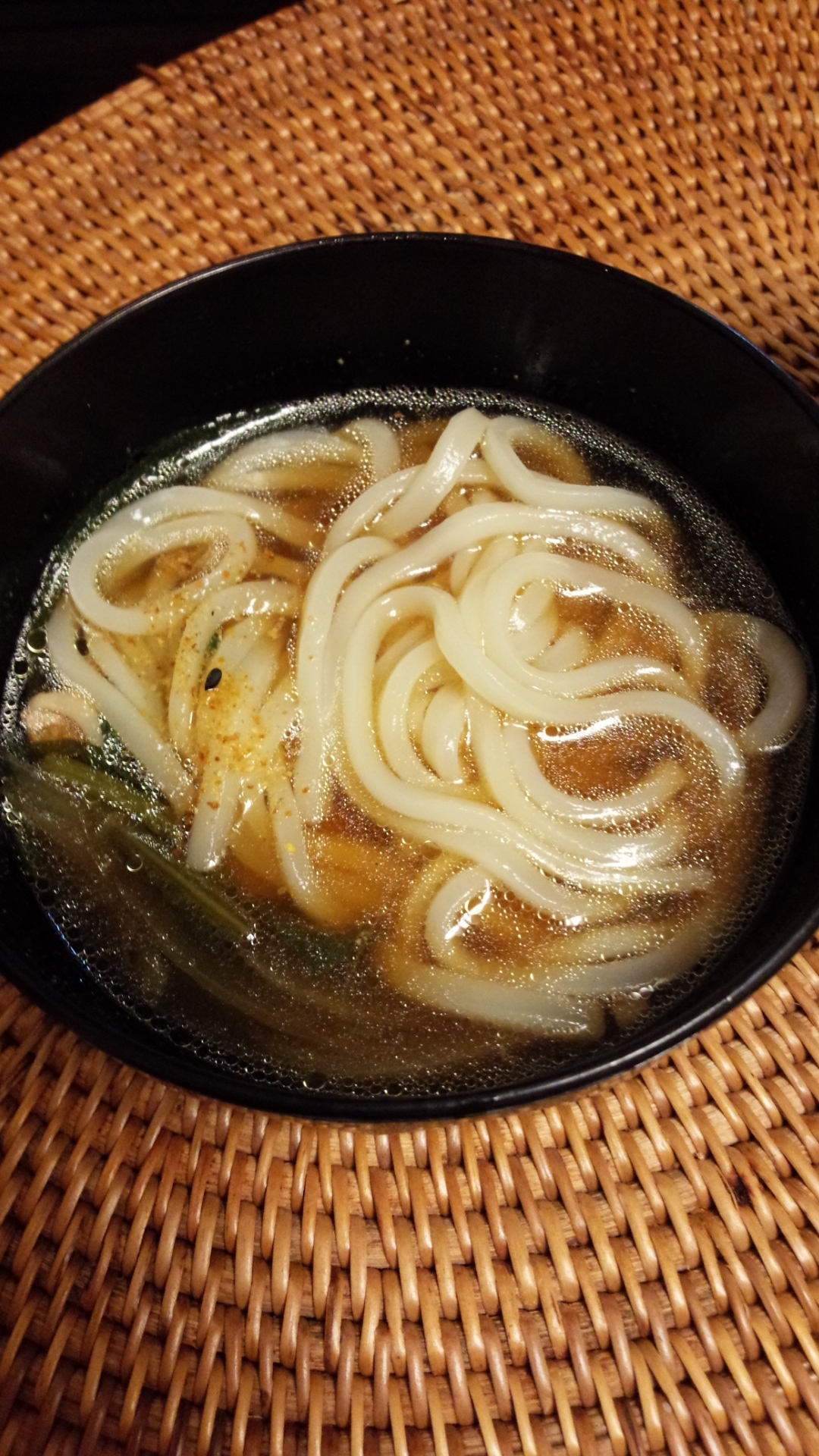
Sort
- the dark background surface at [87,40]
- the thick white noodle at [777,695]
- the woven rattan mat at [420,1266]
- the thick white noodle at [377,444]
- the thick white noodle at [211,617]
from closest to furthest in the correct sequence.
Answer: the woven rattan mat at [420,1266] < the thick white noodle at [777,695] < the thick white noodle at [211,617] < the thick white noodle at [377,444] < the dark background surface at [87,40]

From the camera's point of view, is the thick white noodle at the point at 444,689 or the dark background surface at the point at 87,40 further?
the dark background surface at the point at 87,40

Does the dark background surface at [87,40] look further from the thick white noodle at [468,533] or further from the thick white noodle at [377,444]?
the thick white noodle at [468,533]

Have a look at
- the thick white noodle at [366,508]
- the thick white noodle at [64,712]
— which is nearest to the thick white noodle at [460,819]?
the thick white noodle at [366,508]

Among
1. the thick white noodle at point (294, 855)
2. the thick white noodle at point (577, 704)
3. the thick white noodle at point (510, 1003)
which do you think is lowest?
the thick white noodle at point (510, 1003)

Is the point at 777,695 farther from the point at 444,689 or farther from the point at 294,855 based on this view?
the point at 294,855

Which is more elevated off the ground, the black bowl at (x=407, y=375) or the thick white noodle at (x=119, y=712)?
the black bowl at (x=407, y=375)

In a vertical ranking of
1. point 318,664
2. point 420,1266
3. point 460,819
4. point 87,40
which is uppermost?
point 87,40

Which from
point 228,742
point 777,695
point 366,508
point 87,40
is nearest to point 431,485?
point 366,508

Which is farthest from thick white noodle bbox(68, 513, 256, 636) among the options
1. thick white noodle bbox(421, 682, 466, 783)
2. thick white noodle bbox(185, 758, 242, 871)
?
thick white noodle bbox(421, 682, 466, 783)
